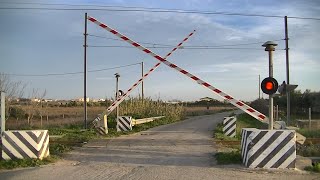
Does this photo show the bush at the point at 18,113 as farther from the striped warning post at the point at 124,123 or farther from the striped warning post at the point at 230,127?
the striped warning post at the point at 230,127

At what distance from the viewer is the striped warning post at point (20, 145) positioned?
11.7 meters

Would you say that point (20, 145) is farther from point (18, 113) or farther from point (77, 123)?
point (18, 113)

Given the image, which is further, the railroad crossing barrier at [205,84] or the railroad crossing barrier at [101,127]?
the railroad crossing barrier at [101,127]

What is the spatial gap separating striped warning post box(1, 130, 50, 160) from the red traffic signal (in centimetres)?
643

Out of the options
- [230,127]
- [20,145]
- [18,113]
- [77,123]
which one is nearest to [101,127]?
[230,127]

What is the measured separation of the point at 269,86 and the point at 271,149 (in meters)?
1.70

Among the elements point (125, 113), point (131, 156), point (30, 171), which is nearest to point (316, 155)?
point (131, 156)

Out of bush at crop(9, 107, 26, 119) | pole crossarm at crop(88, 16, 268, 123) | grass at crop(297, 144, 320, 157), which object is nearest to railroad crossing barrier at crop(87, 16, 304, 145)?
pole crossarm at crop(88, 16, 268, 123)

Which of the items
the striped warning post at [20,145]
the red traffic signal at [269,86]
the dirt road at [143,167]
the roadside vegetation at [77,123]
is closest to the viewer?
the dirt road at [143,167]

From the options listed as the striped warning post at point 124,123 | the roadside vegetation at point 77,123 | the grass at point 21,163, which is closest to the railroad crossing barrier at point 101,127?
the roadside vegetation at point 77,123

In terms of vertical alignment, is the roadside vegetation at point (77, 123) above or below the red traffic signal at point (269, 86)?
below

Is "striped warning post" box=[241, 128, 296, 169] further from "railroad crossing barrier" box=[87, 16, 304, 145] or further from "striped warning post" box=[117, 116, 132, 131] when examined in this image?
"striped warning post" box=[117, 116, 132, 131]

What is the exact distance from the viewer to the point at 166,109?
42688 millimetres

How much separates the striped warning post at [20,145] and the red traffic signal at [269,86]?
643 centimetres
